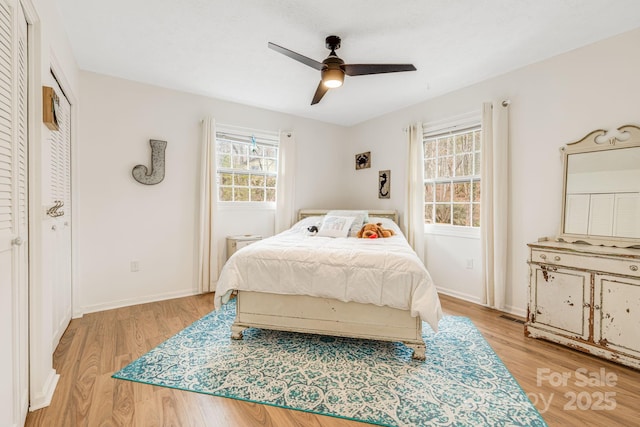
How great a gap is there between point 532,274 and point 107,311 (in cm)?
401

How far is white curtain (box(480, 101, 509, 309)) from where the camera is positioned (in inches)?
118

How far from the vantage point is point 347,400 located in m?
1.64

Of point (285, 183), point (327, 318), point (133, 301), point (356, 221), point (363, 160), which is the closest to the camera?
point (327, 318)

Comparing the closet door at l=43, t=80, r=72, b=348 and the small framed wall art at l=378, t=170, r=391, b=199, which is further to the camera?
the small framed wall art at l=378, t=170, r=391, b=199

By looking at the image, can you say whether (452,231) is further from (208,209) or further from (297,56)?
(208,209)

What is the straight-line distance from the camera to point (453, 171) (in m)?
3.57

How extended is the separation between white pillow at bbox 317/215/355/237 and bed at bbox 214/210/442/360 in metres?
0.96

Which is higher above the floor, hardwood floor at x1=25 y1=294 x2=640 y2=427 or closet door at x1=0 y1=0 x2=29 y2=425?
closet door at x1=0 y1=0 x2=29 y2=425

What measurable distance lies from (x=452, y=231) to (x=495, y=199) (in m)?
0.69

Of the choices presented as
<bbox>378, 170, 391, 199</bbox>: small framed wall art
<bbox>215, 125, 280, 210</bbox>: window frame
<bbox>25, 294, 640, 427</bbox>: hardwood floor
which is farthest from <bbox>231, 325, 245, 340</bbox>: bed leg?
<bbox>378, 170, 391, 199</bbox>: small framed wall art

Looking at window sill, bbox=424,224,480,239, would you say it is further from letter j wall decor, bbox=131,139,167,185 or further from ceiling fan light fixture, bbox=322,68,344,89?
letter j wall decor, bbox=131,139,167,185

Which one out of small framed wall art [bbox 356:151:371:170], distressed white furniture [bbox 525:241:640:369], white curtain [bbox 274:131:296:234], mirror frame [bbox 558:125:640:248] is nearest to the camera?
distressed white furniture [bbox 525:241:640:369]

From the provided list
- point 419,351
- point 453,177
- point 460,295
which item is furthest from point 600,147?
point 419,351

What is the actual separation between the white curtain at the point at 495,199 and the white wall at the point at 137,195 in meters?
2.89
